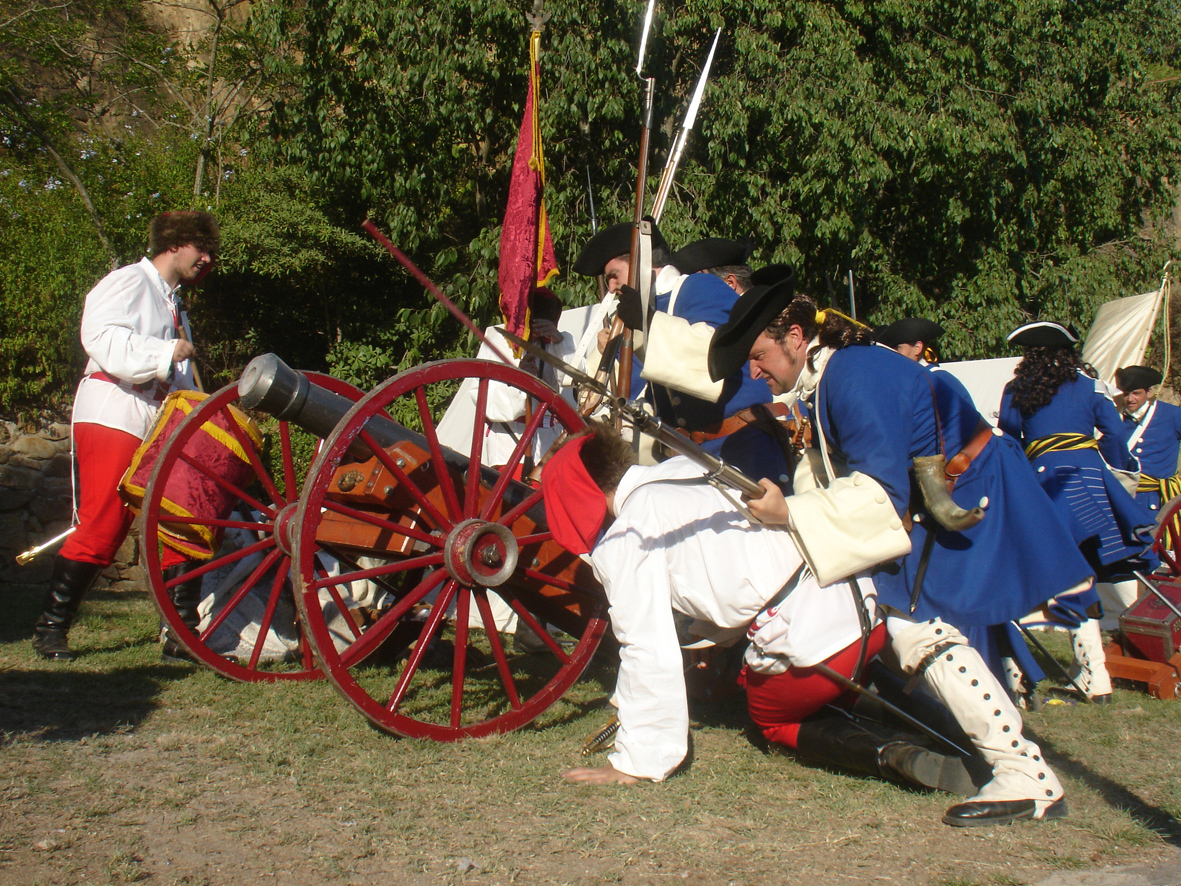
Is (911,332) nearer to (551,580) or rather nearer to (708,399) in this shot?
(708,399)

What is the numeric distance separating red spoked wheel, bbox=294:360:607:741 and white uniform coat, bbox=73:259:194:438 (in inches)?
40.6

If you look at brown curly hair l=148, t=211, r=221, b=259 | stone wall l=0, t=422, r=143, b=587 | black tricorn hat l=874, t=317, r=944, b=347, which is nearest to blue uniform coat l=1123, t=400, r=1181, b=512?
black tricorn hat l=874, t=317, r=944, b=347

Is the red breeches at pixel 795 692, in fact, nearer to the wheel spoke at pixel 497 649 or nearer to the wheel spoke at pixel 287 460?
the wheel spoke at pixel 497 649

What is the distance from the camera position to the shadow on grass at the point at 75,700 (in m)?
2.80

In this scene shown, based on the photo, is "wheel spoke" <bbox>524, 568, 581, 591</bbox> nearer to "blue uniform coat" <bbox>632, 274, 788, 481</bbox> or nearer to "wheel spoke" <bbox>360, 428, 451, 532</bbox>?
"wheel spoke" <bbox>360, 428, 451, 532</bbox>

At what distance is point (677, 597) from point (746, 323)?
0.81 meters

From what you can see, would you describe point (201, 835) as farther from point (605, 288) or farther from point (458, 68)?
point (458, 68)

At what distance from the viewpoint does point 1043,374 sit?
162 inches

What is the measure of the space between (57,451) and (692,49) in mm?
6480

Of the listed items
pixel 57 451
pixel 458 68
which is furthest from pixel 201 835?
pixel 458 68

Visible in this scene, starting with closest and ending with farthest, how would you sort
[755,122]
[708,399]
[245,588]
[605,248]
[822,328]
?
[822,328]
[708,399]
[245,588]
[605,248]
[755,122]

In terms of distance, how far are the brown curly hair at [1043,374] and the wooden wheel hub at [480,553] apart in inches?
101

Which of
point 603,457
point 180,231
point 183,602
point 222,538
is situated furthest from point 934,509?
point 180,231

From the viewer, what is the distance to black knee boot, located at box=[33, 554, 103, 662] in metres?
3.63
